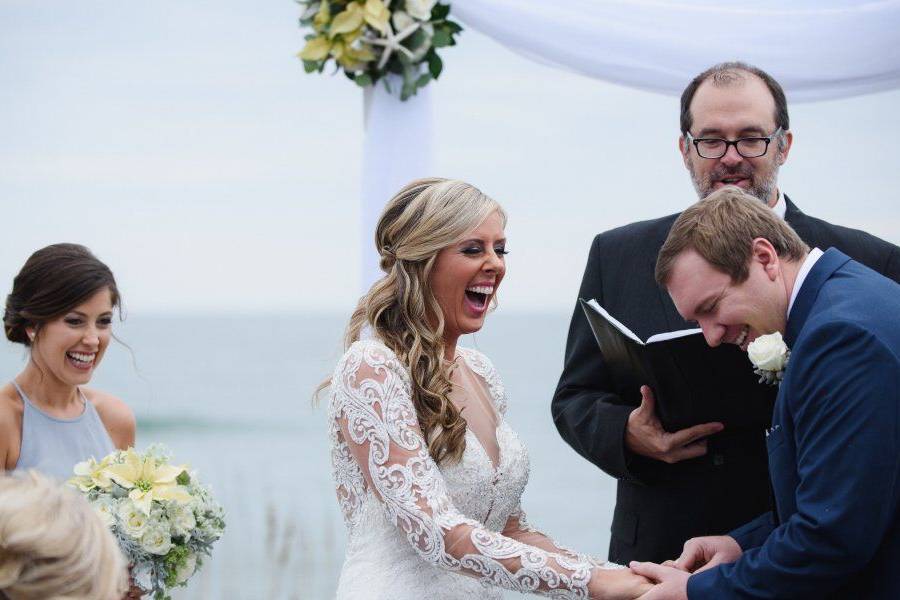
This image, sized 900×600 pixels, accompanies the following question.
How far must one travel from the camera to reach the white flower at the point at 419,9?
385cm

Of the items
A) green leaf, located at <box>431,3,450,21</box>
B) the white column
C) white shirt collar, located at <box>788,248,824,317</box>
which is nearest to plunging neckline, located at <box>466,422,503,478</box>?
white shirt collar, located at <box>788,248,824,317</box>

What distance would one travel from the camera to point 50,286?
3.56 meters

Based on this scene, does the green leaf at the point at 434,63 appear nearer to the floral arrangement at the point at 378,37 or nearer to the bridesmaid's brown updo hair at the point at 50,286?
the floral arrangement at the point at 378,37

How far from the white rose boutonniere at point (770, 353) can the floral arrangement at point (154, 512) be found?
4.40 feet

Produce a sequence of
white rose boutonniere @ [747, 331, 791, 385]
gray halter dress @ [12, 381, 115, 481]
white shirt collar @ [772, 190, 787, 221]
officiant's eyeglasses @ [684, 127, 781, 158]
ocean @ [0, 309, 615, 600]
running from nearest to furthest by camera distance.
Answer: white rose boutonniere @ [747, 331, 791, 385] → officiant's eyeglasses @ [684, 127, 781, 158] → white shirt collar @ [772, 190, 787, 221] → gray halter dress @ [12, 381, 115, 481] → ocean @ [0, 309, 615, 600]

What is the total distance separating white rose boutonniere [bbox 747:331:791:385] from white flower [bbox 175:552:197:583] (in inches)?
54.6

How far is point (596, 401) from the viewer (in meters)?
2.95

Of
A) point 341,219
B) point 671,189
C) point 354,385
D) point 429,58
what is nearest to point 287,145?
point 341,219

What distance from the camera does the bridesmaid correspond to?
3553 millimetres

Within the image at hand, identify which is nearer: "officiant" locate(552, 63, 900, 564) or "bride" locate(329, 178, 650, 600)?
"bride" locate(329, 178, 650, 600)

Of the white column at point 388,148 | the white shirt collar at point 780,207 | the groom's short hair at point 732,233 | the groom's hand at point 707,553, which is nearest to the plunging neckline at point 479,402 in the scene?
the groom's hand at point 707,553

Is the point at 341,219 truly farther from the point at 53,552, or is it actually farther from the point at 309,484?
the point at 53,552

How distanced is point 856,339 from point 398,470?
100 cm

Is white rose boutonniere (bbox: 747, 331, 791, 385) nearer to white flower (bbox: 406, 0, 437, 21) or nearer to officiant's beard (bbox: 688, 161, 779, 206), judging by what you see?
officiant's beard (bbox: 688, 161, 779, 206)
